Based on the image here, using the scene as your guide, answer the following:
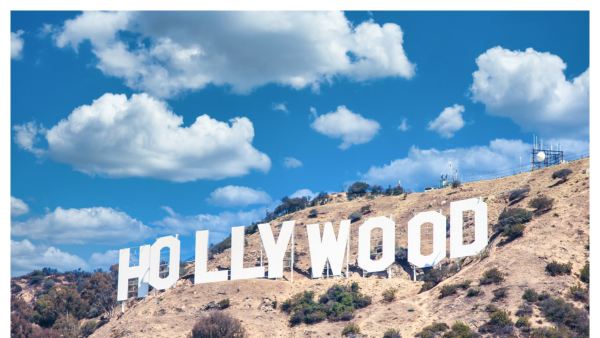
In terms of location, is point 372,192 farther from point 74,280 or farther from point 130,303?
point 74,280

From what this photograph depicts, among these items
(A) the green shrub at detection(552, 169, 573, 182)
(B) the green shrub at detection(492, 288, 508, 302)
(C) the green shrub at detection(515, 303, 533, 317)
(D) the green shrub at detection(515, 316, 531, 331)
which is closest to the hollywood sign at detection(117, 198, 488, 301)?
(B) the green shrub at detection(492, 288, 508, 302)

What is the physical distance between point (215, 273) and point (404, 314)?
68.8 ft

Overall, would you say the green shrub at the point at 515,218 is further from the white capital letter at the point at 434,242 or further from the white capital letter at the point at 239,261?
the white capital letter at the point at 239,261

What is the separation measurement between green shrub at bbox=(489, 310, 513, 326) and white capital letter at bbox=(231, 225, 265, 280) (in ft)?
78.8

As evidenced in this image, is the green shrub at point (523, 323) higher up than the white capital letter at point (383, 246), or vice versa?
the white capital letter at point (383, 246)

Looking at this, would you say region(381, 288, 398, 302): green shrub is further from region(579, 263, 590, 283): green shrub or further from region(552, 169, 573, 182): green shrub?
region(552, 169, 573, 182): green shrub

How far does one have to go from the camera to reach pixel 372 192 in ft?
291

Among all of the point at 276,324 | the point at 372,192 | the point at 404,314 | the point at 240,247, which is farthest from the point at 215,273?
the point at 372,192

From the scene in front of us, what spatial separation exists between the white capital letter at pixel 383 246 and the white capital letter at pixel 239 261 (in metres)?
10.4

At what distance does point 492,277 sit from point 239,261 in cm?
2443

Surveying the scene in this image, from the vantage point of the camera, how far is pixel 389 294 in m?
48.1

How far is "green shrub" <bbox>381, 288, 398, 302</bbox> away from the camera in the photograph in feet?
156

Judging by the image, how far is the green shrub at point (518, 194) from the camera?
58.8 meters

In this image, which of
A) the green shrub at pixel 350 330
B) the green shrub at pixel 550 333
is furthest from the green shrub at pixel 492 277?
the green shrub at pixel 350 330
